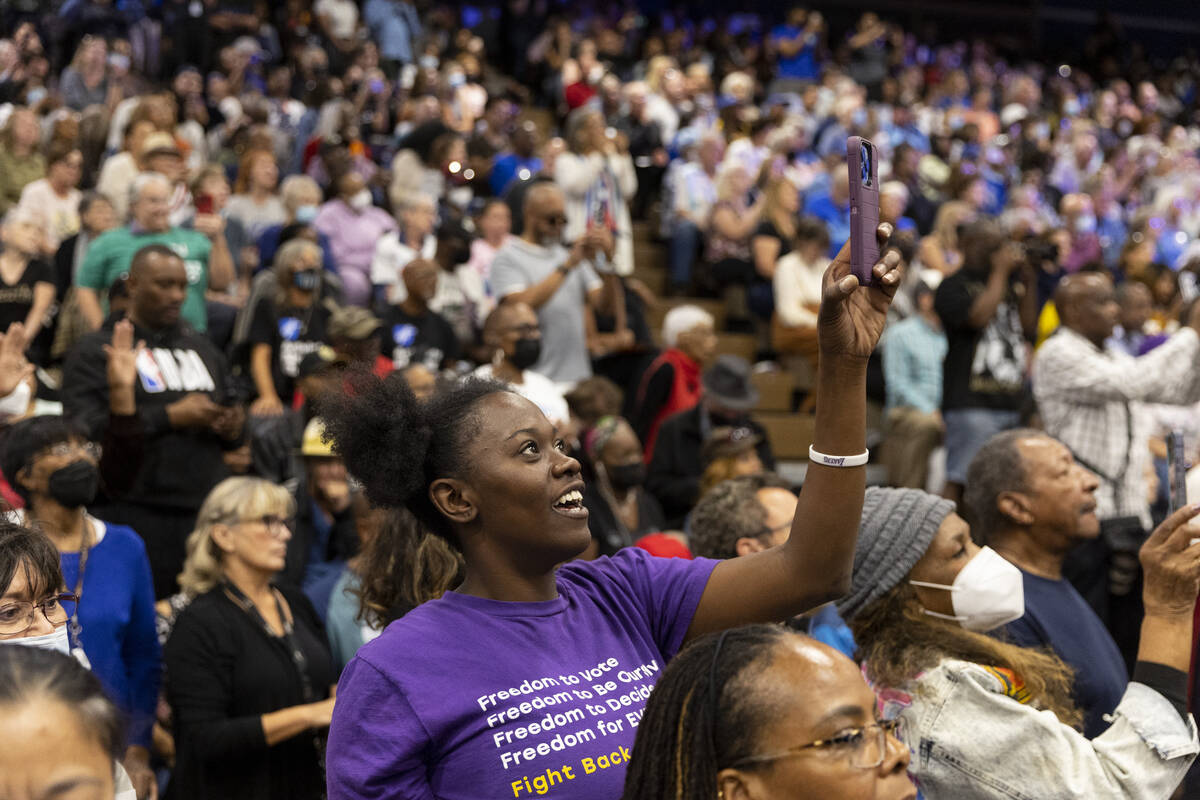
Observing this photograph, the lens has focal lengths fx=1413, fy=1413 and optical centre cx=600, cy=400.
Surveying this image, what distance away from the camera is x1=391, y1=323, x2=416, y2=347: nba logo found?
678 cm

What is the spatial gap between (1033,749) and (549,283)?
14.6 feet

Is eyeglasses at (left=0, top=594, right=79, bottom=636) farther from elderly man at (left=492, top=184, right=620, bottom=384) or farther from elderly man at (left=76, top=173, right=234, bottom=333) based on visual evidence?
elderly man at (left=492, top=184, right=620, bottom=384)

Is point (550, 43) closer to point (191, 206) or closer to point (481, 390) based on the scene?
point (191, 206)

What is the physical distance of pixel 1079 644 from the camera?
323 cm

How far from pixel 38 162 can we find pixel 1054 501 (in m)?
7.36

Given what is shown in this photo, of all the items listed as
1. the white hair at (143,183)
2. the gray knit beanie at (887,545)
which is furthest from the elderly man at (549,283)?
the gray knit beanie at (887,545)

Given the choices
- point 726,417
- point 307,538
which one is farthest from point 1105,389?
point 307,538

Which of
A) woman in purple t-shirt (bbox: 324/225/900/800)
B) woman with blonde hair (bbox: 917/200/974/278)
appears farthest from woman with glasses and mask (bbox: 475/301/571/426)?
woman with blonde hair (bbox: 917/200/974/278)

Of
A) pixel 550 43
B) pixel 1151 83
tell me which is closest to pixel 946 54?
pixel 1151 83

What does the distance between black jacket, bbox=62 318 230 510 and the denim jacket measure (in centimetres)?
301

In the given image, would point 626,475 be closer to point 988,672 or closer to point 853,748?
point 988,672

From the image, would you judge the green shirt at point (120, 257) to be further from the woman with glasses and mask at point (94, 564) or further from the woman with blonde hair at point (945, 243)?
the woman with blonde hair at point (945, 243)

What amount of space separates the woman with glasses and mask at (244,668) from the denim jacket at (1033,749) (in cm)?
173

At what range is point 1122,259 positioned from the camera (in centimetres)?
1008
